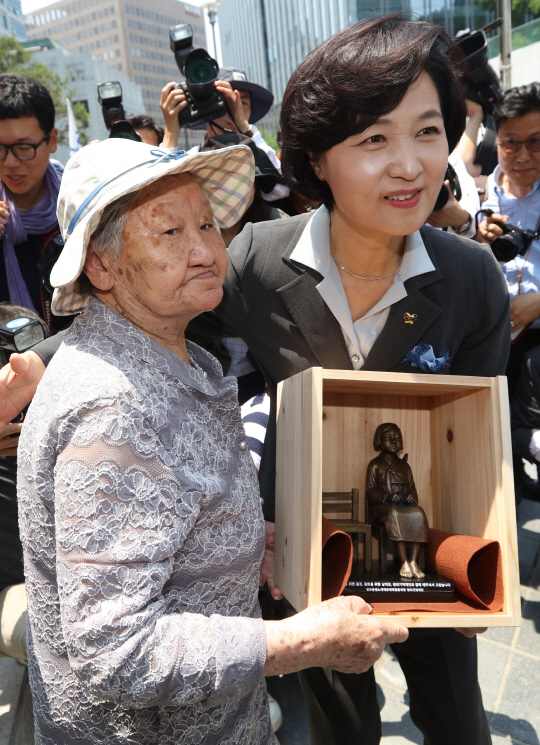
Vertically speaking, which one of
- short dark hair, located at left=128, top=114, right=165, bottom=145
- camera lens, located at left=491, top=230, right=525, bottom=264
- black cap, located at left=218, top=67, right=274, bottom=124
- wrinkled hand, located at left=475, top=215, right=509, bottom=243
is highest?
short dark hair, located at left=128, top=114, right=165, bottom=145

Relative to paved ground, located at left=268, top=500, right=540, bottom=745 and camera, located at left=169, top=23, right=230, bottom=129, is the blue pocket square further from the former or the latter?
camera, located at left=169, top=23, right=230, bottom=129

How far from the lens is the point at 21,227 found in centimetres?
302

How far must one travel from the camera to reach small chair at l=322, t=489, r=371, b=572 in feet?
4.96

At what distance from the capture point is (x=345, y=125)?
1391 mm

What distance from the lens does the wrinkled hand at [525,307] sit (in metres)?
2.91

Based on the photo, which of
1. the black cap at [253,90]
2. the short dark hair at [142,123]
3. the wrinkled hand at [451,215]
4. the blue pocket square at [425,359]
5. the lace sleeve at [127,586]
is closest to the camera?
the lace sleeve at [127,586]

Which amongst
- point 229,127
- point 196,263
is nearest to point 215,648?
point 196,263

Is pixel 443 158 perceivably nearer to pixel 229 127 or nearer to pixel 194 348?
pixel 194 348

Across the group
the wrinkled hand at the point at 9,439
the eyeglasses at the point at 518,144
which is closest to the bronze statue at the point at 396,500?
the wrinkled hand at the point at 9,439

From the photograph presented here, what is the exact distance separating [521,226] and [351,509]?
92.2 inches

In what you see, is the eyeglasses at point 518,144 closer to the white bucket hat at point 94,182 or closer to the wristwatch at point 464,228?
the wristwatch at point 464,228

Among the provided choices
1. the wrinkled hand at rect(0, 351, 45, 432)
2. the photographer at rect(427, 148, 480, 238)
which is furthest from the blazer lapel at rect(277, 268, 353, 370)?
the photographer at rect(427, 148, 480, 238)

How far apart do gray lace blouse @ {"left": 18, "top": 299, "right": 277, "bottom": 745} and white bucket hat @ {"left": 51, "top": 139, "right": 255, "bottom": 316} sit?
0.09 m

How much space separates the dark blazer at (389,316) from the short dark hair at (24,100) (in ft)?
6.68
